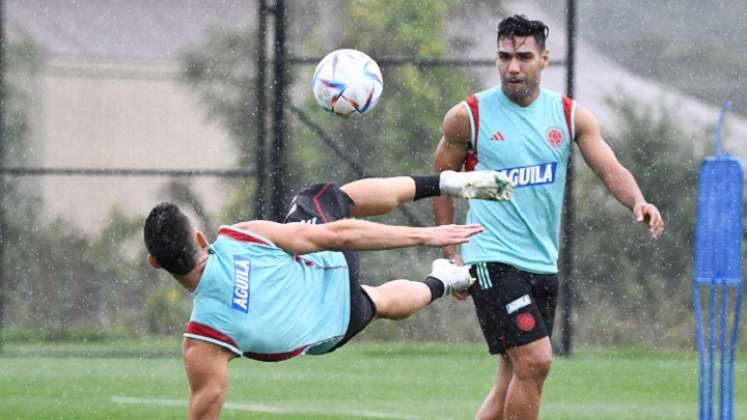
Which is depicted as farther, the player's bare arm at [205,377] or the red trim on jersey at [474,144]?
the red trim on jersey at [474,144]

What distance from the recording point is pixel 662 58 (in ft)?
48.8

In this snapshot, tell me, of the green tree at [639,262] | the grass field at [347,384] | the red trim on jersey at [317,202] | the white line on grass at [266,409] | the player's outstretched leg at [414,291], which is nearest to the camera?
the red trim on jersey at [317,202]

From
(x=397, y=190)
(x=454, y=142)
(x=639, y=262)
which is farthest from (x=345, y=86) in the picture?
(x=639, y=262)

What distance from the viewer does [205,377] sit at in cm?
599

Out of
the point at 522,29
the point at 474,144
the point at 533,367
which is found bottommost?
the point at 533,367

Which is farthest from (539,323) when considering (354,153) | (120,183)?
(120,183)

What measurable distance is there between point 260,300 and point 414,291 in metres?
1.02

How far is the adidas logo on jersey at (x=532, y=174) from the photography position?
737 centimetres

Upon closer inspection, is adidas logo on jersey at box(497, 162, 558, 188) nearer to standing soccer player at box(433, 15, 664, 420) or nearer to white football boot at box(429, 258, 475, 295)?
standing soccer player at box(433, 15, 664, 420)

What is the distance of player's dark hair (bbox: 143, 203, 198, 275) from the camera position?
5.91 m

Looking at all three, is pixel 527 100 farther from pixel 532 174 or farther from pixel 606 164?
pixel 606 164

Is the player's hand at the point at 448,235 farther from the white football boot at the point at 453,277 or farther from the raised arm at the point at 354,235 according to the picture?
the white football boot at the point at 453,277

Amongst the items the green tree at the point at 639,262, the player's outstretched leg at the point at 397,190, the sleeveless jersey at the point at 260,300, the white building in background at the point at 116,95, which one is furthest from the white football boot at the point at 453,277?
the white building in background at the point at 116,95

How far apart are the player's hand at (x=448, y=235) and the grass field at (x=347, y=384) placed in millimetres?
3284
